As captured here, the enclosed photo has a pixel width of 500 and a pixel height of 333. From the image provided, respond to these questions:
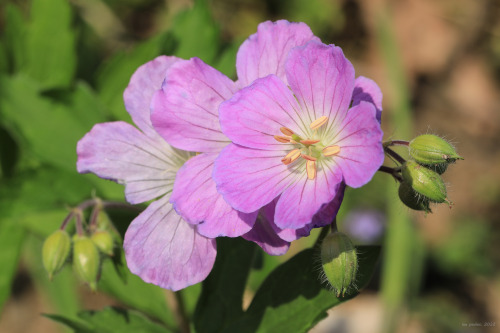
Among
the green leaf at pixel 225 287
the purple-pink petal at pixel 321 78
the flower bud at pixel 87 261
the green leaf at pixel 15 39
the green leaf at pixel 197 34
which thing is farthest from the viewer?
the green leaf at pixel 15 39

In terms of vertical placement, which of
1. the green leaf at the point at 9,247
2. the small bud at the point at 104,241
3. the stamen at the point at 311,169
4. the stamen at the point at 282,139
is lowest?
the green leaf at the point at 9,247

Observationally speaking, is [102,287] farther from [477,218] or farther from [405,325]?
[477,218]

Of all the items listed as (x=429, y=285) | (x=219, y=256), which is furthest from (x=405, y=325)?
(x=219, y=256)

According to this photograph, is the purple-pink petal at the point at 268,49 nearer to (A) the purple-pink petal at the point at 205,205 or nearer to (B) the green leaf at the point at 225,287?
(A) the purple-pink petal at the point at 205,205

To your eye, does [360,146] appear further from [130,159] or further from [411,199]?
[130,159]

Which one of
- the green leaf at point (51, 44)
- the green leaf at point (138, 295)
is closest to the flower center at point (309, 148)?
the green leaf at point (138, 295)

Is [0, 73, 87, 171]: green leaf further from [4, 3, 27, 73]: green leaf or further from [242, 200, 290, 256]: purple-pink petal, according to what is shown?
[242, 200, 290, 256]: purple-pink petal
